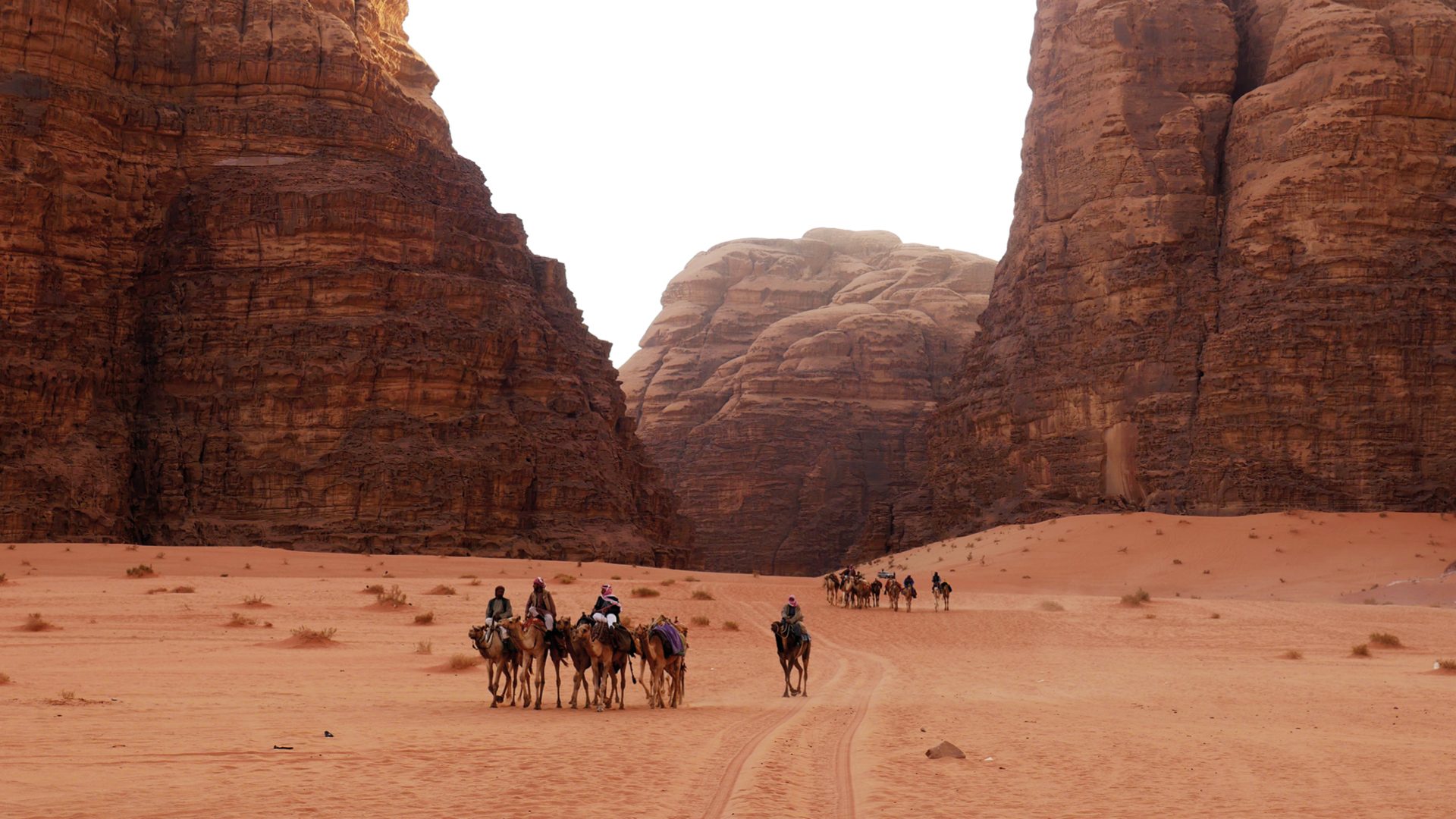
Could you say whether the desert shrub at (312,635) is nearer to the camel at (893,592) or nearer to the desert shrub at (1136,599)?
the camel at (893,592)

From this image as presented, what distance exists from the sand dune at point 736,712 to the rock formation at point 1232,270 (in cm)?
1724

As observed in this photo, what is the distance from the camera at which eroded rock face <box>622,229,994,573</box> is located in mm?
103438

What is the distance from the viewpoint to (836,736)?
46.3 ft

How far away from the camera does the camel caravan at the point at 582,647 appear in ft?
55.0

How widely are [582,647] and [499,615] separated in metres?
1.34

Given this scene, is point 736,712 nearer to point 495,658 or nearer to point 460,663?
point 495,658

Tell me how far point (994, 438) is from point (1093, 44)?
2156cm

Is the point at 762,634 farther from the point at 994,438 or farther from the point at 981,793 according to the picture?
the point at 994,438

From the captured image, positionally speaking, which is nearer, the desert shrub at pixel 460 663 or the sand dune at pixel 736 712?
the sand dune at pixel 736 712

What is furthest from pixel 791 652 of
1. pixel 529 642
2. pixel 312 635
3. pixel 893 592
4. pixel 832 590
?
pixel 832 590

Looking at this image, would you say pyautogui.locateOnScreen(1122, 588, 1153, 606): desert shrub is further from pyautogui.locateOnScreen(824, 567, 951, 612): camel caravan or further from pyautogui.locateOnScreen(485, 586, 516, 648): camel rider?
pyautogui.locateOnScreen(485, 586, 516, 648): camel rider

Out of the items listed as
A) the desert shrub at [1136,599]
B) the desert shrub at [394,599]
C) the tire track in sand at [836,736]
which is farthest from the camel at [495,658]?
the desert shrub at [1136,599]

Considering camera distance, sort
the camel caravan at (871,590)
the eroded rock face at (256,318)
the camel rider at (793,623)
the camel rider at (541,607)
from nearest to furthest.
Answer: the camel rider at (541,607)
the camel rider at (793,623)
the camel caravan at (871,590)
the eroded rock face at (256,318)

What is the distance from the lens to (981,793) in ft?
35.1
